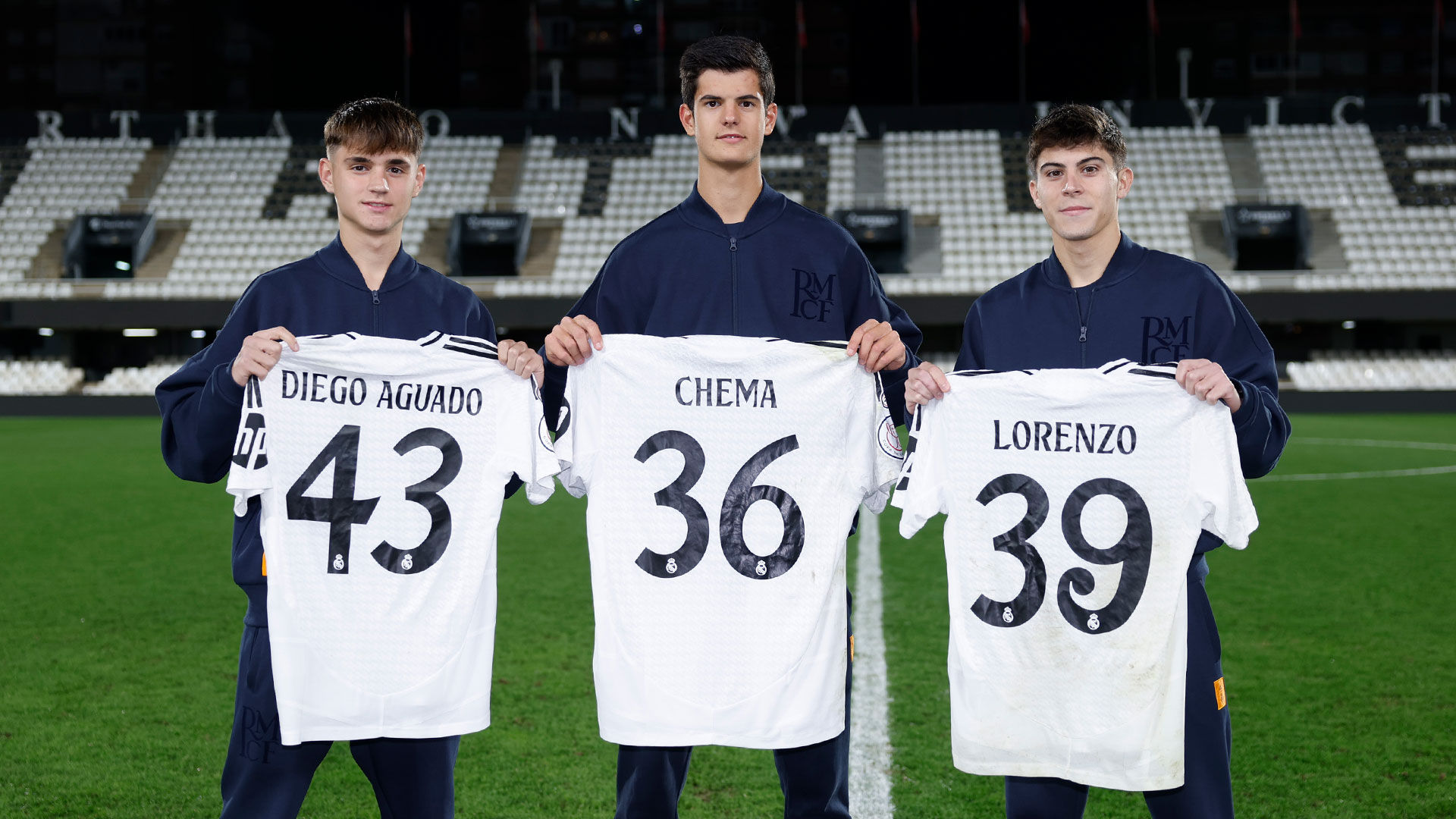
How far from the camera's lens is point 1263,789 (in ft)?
10.6

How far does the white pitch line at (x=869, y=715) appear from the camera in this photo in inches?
125

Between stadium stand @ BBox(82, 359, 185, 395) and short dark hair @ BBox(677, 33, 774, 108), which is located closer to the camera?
short dark hair @ BBox(677, 33, 774, 108)

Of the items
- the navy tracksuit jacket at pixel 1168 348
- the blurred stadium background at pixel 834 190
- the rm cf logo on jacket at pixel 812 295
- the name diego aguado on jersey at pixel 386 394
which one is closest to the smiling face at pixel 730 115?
the rm cf logo on jacket at pixel 812 295

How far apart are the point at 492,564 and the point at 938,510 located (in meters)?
1.04

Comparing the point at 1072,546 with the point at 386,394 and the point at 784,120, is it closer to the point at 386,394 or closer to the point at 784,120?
the point at 386,394

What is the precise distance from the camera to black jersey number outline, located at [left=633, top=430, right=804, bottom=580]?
2.44 meters

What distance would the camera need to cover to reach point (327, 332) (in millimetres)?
2428

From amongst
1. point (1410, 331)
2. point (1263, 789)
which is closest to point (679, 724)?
point (1263, 789)

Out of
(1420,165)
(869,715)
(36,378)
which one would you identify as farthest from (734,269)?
(1420,165)

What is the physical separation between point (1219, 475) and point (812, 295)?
3.24ft

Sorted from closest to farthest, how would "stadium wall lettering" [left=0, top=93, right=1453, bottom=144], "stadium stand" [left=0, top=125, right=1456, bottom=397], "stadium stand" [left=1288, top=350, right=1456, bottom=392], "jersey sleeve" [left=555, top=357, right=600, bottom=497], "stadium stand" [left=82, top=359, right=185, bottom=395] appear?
"jersey sleeve" [left=555, top=357, right=600, bottom=497], "stadium stand" [left=1288, top=350, right=1456, bottom=392], "stadium stand" [left=82, top=359, right=185, bottom=395], "stadium stand" [left=0, top=125, right=1456, bottom=397], "stadium wall lettering" [left=0, top=93, right=1453, bottom=144]

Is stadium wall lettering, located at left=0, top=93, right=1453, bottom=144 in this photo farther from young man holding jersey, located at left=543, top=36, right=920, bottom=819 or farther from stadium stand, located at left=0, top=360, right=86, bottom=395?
young man holding jersey, located at left=543, top=36, right=920, bottom=819

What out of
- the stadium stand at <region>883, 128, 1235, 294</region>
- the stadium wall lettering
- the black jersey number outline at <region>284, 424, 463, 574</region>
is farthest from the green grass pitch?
the stadium wall lettering

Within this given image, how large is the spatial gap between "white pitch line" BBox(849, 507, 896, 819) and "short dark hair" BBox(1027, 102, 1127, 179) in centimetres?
142
